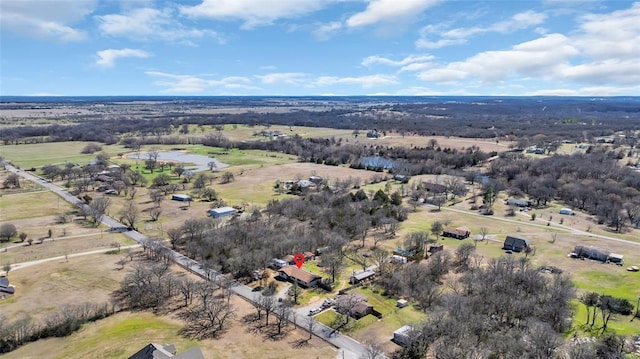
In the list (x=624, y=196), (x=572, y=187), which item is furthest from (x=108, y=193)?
(x=624, y=196)

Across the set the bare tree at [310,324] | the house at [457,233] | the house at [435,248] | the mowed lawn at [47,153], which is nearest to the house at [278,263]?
the bare tree at [310,324]


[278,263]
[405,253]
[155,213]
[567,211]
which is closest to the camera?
[278,263]

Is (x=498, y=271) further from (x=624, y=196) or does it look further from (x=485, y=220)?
(x=624, y=196)

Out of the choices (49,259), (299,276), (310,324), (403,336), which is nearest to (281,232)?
(299,276)

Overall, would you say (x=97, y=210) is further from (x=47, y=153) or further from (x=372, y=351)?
(x=47, y=153)

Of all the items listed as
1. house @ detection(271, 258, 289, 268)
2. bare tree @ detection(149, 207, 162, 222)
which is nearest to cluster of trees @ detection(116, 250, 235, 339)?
house @ detection(271, 258, 289, 268)

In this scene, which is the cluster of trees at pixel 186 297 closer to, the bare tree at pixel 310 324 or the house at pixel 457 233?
the bare tree at pixel 310 324

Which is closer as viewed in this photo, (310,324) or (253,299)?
(310,324)

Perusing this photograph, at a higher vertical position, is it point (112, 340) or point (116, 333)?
point (112, 340)

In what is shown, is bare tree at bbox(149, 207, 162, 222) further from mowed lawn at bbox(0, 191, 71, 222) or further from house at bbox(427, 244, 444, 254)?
house at bbox(427, 244, 444, 254)
